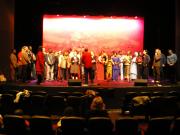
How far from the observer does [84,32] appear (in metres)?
22.7

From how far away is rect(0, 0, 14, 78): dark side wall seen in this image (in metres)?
18.3

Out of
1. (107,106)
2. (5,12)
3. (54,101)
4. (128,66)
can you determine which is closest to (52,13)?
(5,12)

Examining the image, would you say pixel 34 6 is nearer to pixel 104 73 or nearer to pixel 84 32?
pixel 84 32

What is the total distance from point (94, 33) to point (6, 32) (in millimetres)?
5839

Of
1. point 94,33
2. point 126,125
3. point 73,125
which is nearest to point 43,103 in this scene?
point 73,125

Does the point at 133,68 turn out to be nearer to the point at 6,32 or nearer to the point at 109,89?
the point at 109,89

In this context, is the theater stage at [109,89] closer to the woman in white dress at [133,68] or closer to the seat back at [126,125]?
the woman in white dress at [133,68]

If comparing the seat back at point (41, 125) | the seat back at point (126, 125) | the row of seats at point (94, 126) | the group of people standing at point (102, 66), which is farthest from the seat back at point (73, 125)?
the group of people standing at point (102, 66)

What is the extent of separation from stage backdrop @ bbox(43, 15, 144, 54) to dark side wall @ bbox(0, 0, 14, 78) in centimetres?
337

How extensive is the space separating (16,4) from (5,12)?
363 cm

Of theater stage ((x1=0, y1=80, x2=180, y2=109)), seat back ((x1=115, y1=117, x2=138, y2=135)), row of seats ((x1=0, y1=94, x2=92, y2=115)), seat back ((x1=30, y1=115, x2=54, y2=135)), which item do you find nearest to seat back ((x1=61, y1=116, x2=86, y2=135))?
seat back ((x1=30, y1=115, x2=54, y2=135))

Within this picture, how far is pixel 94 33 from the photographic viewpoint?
22.8 m

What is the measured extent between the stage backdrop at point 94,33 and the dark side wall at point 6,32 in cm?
337

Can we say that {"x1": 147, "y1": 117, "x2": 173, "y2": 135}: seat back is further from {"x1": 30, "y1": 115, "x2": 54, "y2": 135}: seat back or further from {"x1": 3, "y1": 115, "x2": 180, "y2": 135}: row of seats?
{"x1": 30, "y1": 115, "x2": 54, "y2": 135}: seat back
